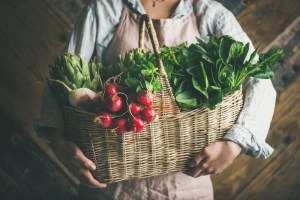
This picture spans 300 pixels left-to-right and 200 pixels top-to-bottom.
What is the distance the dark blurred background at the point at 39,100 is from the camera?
76.4 inches

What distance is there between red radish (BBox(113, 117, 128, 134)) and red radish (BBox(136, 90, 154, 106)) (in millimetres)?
68

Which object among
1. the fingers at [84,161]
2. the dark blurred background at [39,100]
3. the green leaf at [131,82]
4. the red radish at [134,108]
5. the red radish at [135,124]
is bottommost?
the dark blurred background at [39,100]

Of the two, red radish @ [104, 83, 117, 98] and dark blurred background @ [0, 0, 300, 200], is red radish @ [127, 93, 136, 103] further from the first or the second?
dark blurred background @ [0, 0, 300, 200]

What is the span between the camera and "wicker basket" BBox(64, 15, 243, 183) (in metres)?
1.12

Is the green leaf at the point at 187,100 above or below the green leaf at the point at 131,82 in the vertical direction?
below

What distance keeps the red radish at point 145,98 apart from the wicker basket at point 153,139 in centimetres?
6

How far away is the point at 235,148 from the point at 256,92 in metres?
0.21

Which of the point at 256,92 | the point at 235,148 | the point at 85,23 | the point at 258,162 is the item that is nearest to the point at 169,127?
the point at 235,148

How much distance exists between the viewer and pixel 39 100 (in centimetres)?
202

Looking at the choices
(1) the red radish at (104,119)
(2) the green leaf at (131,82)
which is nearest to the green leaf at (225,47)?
(2) the green leaf at (131,82)

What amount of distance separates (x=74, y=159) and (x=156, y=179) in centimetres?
30

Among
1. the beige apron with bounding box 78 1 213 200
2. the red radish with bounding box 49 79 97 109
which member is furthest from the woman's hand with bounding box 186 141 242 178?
the red radish with bounding box 49 79 97 109

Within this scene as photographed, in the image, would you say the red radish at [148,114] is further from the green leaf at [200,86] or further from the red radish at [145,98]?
the green leaf at [200,86]

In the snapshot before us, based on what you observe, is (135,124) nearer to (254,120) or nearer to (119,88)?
(119,88)
